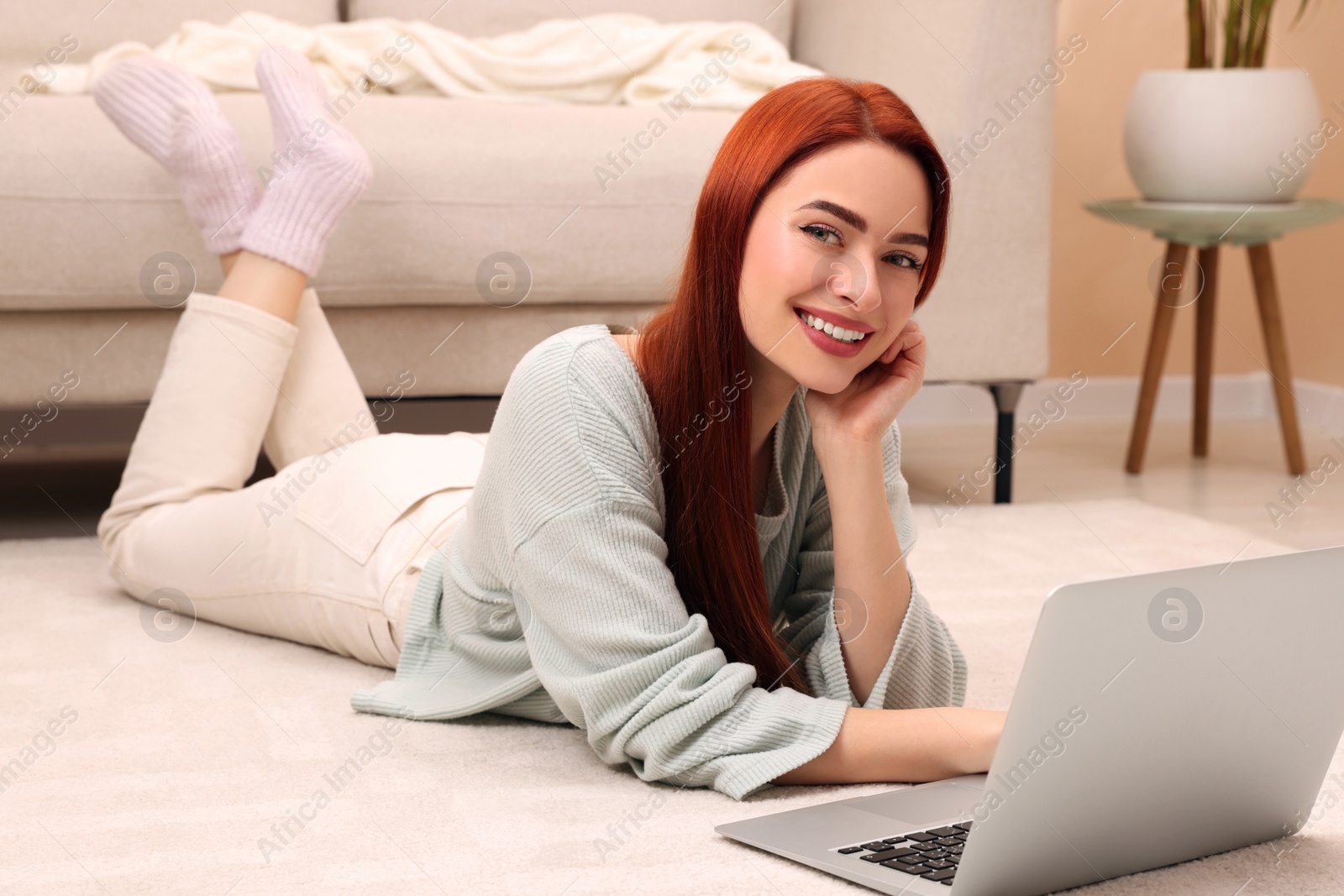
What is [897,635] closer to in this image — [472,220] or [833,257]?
[833,257]

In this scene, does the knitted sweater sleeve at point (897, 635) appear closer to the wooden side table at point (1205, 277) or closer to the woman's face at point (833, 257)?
the woman's face at point (833, 257)

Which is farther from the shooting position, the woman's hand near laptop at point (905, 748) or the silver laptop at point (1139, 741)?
the woman's hand near laptop at point (905, 748)

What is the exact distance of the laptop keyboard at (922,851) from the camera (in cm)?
75

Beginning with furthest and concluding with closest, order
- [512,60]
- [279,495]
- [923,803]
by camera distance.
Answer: [512,60] → [279,495] → [923,803]

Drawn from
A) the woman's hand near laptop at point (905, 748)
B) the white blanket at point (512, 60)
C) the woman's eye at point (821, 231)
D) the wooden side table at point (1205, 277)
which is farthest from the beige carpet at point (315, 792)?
the wooden side table at point (1205, 277)

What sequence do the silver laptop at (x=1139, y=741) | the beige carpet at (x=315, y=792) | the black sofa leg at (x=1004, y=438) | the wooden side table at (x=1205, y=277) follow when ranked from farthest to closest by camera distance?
1. the wooden side table at (x=1205, y=277)
2. the black sofa leg at (x=1004, y=438)
3. the beige carpet at (x=315, y=792)
4. the silver laptop at (x=1139, y=741)

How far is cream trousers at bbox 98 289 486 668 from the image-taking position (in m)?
1.22

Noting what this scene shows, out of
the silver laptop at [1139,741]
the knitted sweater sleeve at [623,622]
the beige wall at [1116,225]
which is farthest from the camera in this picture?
the beige wall at [1116,225]

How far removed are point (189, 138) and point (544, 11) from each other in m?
0.92

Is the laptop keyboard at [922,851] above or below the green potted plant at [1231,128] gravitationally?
below

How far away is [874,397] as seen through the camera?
99 centimetres

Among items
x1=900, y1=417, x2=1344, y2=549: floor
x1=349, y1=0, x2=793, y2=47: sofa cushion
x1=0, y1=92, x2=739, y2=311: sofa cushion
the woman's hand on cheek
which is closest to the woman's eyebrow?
the woman's hand on cheek

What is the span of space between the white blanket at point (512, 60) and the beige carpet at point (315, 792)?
88 centimetres

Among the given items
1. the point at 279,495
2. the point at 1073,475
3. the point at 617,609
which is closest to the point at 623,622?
the point at 617,609
